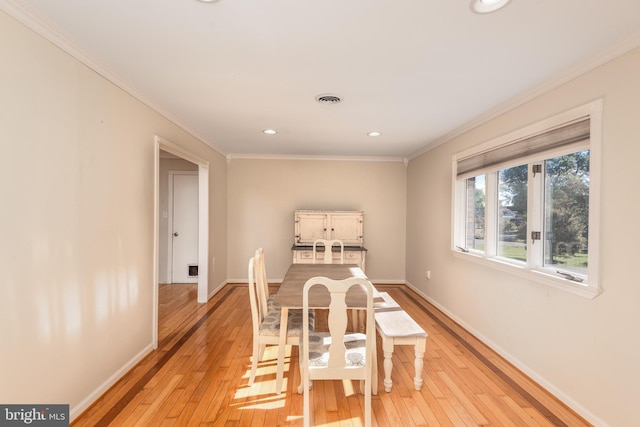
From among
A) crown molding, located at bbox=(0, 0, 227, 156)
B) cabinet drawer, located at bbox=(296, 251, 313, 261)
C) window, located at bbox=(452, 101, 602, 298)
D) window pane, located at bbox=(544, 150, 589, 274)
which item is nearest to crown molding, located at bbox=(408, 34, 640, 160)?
window, located at bbox=(452, 101, 602, 298)

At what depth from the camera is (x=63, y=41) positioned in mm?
1833

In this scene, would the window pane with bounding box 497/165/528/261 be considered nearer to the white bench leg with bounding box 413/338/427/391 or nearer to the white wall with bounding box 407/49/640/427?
the white wall with bounding box 407/49/640/427

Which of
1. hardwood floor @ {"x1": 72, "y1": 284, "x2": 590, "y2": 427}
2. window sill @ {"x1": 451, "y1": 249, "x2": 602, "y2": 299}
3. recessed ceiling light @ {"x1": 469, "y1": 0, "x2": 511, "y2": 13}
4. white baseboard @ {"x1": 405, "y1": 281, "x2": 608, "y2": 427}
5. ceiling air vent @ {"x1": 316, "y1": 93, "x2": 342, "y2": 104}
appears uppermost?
ceiling air vent @ {"x1": 316, "y1": 93, "x2": 342, "y2": 104}

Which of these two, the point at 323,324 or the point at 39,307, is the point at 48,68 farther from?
the point at 323,324

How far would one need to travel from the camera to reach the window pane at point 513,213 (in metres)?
2.80

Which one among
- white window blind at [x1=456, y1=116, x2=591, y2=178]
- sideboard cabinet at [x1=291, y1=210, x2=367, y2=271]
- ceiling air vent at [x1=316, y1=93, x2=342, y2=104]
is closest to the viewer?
white window blind at [x1=456, y1=116, x2=591, y2=178]

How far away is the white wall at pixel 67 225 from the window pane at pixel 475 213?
3519 millimetres

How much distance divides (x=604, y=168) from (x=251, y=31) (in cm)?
232

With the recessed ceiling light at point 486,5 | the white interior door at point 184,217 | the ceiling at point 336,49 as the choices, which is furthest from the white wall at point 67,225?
the white interior door at point 184,217

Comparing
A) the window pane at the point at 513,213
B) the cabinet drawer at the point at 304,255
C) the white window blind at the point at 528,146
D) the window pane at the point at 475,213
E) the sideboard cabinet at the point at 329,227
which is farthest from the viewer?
the sideboard cabinet at the point at 329,227

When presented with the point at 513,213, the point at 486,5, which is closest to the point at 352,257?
the point at 513,213

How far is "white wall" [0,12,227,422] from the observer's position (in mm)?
1552

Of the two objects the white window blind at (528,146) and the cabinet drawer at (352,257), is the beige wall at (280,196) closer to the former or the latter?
the cabinet drawer at (352,257)

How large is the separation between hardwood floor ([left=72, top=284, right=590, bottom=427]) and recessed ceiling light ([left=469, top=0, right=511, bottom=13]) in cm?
240
